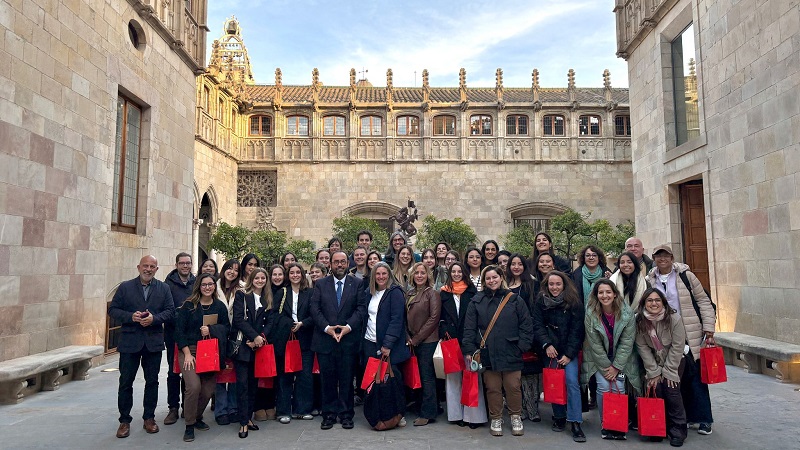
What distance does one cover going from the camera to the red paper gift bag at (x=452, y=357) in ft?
17.7

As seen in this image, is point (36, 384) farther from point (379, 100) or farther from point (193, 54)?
point (379, 100)

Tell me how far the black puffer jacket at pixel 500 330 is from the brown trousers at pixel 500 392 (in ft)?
0.39

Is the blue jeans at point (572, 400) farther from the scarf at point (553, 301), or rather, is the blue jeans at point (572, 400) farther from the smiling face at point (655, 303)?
the smiling face at point (655, 303)

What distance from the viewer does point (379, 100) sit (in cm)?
2530

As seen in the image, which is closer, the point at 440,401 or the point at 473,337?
the point at 473,337

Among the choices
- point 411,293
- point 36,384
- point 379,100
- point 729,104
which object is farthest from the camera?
point 379,100

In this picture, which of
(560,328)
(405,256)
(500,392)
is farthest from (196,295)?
(560,328)

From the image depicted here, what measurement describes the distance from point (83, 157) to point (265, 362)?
543cm

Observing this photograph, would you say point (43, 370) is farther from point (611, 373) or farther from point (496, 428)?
point (611, 373)

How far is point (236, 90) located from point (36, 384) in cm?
1877

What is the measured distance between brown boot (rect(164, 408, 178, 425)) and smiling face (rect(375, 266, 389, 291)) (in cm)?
269

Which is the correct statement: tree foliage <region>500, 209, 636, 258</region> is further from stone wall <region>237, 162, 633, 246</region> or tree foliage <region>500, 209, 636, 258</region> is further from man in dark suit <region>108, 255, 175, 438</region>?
man in dark suit <region>108, 255, 175, 438</region>

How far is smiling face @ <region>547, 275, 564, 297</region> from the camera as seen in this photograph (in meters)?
5.26

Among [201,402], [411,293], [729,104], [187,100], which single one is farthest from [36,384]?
[729,104]
